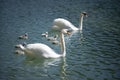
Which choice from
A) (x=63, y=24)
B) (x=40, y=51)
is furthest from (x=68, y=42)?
(x=63, y=24)

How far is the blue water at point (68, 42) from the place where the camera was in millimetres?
15766

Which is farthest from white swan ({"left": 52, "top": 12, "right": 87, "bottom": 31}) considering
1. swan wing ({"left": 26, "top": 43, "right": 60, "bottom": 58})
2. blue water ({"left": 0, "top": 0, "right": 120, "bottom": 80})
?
swan wing ({"left": 26, "top": 43, "right": 60, "bottom": 58})

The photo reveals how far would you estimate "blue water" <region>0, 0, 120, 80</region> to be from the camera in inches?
621

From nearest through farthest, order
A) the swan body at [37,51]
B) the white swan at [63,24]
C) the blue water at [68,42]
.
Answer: the blue water at [68,42], the swan body at [37,51], the white swan at [63,24]

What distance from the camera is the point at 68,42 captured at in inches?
871

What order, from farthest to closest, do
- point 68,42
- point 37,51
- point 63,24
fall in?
point 63,24 → point 68,42 → point 37,51

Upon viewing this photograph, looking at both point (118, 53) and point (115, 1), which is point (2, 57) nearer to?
point (118, 53)

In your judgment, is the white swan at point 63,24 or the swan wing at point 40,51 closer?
the swan wing at point 40,51

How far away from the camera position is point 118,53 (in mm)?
18625

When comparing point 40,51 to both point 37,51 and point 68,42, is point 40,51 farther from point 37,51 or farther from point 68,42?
point 68,42

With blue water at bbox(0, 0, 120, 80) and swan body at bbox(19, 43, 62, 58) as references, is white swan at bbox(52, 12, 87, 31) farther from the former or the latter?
swan body at bbox(19, 43, 62, 58)

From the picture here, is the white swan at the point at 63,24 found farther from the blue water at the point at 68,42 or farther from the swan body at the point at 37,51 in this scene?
the swan body at the point at 37,51

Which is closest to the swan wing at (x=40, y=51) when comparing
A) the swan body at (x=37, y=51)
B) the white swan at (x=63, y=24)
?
the swan body at (x=37, y=51)

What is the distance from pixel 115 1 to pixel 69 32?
15.6 m
